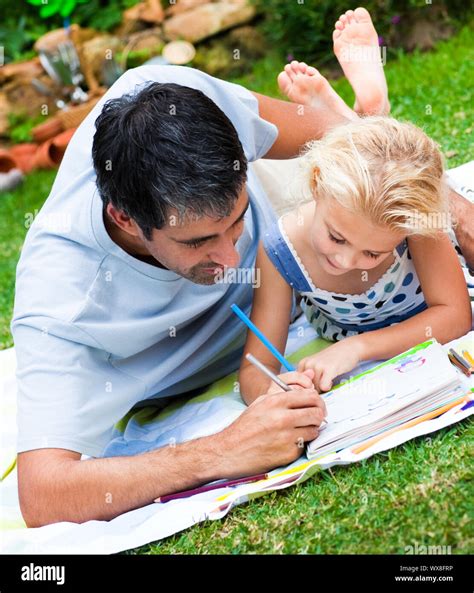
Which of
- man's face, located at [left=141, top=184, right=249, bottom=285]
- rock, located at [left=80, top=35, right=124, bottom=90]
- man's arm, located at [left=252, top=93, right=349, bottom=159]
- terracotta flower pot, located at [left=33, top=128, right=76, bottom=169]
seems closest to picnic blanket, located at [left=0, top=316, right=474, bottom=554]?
man's face, located at [left=141, top=184, right=249, bottom=285]

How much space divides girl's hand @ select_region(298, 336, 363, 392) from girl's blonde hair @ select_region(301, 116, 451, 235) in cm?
40

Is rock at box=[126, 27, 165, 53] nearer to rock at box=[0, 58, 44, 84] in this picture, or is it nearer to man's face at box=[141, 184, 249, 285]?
rock at box=[0, 58, 44, 84]

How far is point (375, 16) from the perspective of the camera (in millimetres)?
6949

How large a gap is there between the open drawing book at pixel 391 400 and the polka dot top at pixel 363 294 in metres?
0.38

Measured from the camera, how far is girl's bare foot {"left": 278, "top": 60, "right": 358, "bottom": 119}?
3676mm

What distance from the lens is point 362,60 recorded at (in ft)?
12.2

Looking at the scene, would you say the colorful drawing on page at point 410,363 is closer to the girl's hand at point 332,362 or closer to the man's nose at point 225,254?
the girl's hand at point 332,362

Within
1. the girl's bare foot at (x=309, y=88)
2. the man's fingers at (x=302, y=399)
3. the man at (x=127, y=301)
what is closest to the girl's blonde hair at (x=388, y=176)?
the man at (x=127, y=301)

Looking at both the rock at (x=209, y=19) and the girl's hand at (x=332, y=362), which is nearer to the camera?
the girl's hand at (x=332, y=362)

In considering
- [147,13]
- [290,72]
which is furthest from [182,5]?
[290,72]

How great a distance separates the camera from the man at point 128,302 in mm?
2475

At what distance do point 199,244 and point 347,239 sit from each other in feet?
1.34

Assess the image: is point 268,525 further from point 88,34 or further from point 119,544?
point 88,34

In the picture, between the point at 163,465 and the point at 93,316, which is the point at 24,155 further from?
A: the point at 163,465
